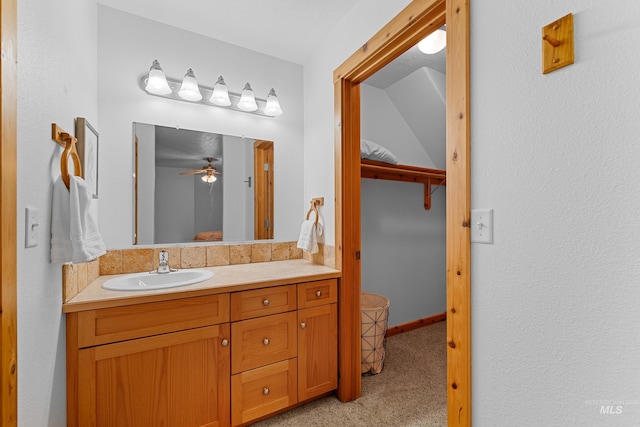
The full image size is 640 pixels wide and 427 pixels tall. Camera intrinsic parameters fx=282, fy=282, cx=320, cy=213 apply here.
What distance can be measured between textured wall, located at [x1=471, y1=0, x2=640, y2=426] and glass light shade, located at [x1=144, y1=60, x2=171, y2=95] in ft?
5.70

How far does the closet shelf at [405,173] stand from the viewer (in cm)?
231

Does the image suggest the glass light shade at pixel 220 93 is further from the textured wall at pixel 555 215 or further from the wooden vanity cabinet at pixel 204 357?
the textured wall at pixel 555 215

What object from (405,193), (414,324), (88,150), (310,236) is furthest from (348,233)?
(414,324)

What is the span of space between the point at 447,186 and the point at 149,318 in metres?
1.44

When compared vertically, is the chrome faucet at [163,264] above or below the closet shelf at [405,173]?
below

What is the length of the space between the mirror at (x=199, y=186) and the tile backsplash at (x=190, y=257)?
0.08 meters

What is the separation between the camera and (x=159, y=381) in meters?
1.33

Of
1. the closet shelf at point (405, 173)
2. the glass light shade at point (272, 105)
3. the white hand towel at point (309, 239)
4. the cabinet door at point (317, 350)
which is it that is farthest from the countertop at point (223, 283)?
the glass light shade at point (272, 105)

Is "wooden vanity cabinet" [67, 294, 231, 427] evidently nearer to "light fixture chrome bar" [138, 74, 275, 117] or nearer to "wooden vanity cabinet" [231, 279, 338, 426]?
"wooden vanity cabinet" [231, 279, 338, 426]

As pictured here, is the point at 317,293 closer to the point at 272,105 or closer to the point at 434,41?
the point at 272,105

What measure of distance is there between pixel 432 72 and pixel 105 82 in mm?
2473

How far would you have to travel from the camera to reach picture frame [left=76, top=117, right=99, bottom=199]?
1349mm

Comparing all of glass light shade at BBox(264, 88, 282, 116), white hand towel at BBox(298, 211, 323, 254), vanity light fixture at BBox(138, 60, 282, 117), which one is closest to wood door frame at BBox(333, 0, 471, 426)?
white hand towel at BBox(298, 211, 323, 254)

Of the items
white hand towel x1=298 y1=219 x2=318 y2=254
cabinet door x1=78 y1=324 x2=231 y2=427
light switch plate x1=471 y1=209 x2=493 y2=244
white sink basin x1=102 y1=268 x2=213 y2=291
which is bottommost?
cabinet door x1=78 y1=324 x2=231 y2=427
